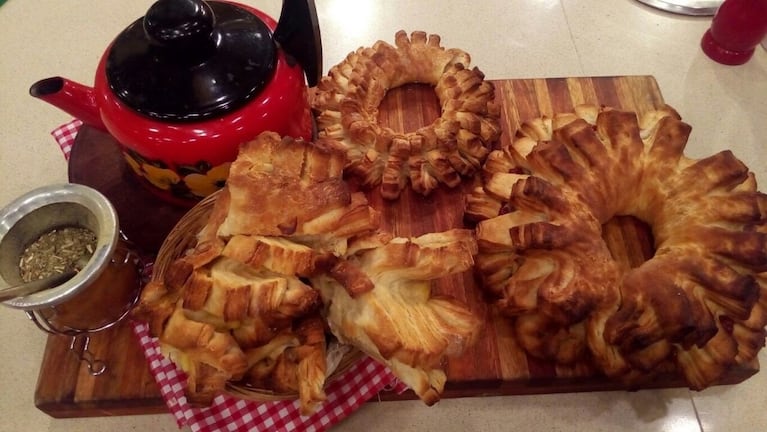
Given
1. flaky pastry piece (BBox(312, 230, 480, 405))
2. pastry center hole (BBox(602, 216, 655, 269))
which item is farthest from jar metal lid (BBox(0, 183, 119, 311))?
pastry center hole (BBox(602, 216, 655, 269))

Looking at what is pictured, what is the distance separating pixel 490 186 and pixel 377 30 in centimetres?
56

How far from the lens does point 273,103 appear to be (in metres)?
0.73

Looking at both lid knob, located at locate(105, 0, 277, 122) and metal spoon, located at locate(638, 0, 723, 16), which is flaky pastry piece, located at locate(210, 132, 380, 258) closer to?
lid knob, located at locate(105, 0, 277, 122)

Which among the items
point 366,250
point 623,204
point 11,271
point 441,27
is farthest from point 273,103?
point 441,27

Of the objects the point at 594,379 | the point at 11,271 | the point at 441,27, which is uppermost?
the point at 11,271

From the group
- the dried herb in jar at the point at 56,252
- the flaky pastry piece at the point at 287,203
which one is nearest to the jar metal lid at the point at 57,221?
the dried herb in jar at the point at 56,252

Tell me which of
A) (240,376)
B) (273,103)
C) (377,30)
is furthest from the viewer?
(377,30)

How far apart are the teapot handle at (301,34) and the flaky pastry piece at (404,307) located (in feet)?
0.83

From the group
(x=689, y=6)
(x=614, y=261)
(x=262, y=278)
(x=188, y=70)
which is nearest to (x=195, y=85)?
(x=188, y=70)

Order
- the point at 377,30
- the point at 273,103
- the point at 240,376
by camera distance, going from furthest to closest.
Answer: the point at 377,30 → the point at 273,103 → the point at 240,376

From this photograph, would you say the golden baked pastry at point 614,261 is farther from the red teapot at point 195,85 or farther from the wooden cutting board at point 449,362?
the red teapot at point 195,85

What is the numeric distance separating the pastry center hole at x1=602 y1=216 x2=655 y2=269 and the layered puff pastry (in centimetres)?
26

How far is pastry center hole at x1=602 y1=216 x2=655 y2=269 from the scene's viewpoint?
32.5 inches

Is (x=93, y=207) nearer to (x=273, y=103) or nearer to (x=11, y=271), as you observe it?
(x=11, y=271)
